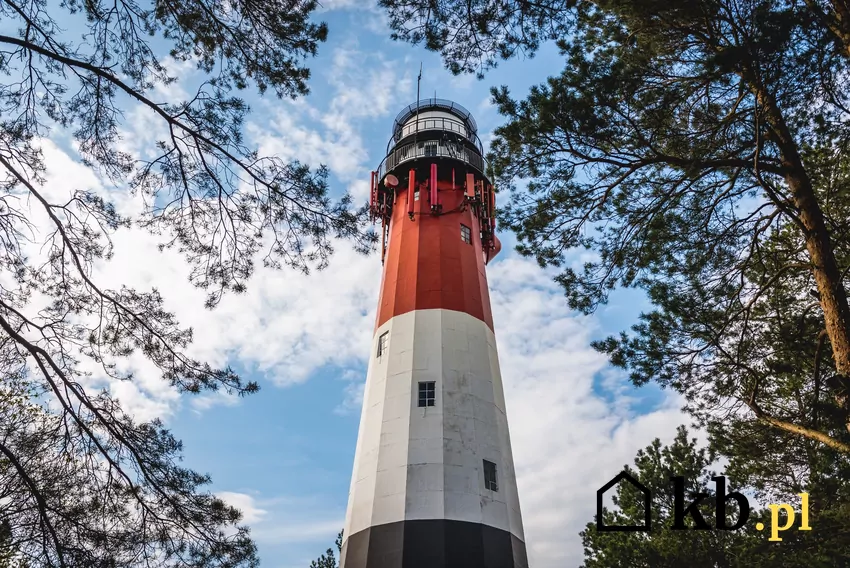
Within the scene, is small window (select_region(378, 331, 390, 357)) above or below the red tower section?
below

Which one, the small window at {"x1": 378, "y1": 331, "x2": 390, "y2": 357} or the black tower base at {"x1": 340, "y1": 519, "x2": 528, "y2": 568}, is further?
the small window at {"x1": 378, "y1": 331, "x2": 390, "y2": 357}

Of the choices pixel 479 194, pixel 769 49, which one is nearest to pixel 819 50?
pixel 769 49

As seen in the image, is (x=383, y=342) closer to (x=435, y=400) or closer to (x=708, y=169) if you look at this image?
(x=435, y=400)

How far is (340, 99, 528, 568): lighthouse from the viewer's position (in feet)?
44.7

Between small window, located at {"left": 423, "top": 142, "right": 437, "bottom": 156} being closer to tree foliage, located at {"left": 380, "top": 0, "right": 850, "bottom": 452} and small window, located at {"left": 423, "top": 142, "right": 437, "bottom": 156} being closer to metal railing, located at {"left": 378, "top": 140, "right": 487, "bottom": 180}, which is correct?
metal railing, located at {"left": 378, "top": 140, "right": 487, "bottom": 180}

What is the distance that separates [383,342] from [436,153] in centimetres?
717

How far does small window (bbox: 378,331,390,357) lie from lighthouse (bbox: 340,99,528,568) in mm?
30

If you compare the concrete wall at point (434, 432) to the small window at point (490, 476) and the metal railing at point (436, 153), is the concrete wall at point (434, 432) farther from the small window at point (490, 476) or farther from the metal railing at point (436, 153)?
the metal railing at point (436, 153)

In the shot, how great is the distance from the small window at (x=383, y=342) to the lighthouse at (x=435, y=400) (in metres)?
0.03

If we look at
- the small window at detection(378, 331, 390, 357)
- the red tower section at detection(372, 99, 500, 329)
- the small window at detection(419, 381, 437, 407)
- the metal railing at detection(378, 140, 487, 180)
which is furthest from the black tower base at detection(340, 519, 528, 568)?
the metal railing at detection(378, 140, 487, 180)

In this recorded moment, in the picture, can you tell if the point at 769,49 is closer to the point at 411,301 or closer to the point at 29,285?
the point at 29,285

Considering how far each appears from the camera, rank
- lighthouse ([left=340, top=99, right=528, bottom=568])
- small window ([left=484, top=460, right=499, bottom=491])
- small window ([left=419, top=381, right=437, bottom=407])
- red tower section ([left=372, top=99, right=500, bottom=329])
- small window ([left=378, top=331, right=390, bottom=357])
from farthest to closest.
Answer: red tower section ([left=372, top=99, right=500, bottom=329]) → small window ([left=378, top=331, right=390, bottom=357]) → small window ([left=419, top=381, right=437, bottom=407]) → small window ([left=484, top=460, right=499, bottom=491]) → lighthouse ([left=340, top=99, right=528, bottom=568])

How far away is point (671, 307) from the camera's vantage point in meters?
10.1

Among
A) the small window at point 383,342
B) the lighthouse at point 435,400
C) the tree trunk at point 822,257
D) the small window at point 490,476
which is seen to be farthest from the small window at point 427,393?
Answer: the tree trunk at point 822,257
